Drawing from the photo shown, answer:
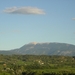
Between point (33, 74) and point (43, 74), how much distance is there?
8.08m

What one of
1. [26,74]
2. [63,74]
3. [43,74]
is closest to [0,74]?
[26,74]

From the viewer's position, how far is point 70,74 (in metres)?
160

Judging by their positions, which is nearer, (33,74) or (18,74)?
(33,74)

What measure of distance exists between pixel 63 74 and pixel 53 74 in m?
7.03

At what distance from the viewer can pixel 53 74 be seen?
534 ft

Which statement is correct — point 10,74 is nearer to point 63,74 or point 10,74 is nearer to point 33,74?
point 33,74

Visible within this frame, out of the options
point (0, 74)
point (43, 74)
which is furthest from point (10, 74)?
point (43, 74)

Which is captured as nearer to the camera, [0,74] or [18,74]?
[0,74]

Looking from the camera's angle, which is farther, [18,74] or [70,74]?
[18,74]

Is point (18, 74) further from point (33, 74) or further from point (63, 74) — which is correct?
point (63, 74)

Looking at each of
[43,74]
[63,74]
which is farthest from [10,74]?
[63,74]

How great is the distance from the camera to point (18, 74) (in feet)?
571

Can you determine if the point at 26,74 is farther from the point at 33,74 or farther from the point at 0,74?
the point at 0,74

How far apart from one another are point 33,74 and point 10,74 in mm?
17458
